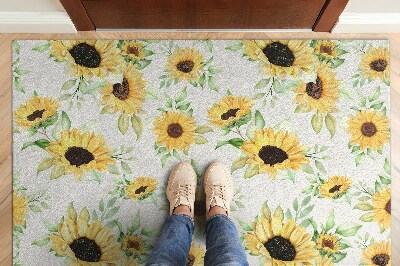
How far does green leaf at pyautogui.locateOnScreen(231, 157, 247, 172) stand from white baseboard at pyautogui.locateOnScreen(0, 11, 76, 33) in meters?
0.65

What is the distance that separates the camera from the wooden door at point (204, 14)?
3.81ft

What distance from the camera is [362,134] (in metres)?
1.35

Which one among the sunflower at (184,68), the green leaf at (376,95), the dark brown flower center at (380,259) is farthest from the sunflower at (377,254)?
the sunflower at (184,68)

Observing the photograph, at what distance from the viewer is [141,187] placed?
136 centimetres

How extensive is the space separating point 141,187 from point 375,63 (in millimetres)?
831

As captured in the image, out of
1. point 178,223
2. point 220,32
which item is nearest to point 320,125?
point 220,32

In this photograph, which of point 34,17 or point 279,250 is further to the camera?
point 279,250

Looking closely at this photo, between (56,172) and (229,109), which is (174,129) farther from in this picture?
(56,172)

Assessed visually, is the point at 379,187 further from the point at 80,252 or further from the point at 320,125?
the point at 80,252

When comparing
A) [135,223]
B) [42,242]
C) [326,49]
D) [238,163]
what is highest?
[326,49]

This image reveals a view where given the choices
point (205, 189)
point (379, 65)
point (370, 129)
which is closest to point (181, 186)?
point (205, 189)

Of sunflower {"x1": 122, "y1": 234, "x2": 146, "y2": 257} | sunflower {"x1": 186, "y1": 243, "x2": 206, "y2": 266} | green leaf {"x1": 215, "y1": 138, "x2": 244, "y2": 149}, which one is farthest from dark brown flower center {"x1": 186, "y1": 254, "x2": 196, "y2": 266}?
green leaf {"x1": 215, "y1": 138, "x2": 244, "y2": 149}

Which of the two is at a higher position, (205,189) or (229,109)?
(229,109)

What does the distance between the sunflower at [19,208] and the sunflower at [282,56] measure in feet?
2.77
